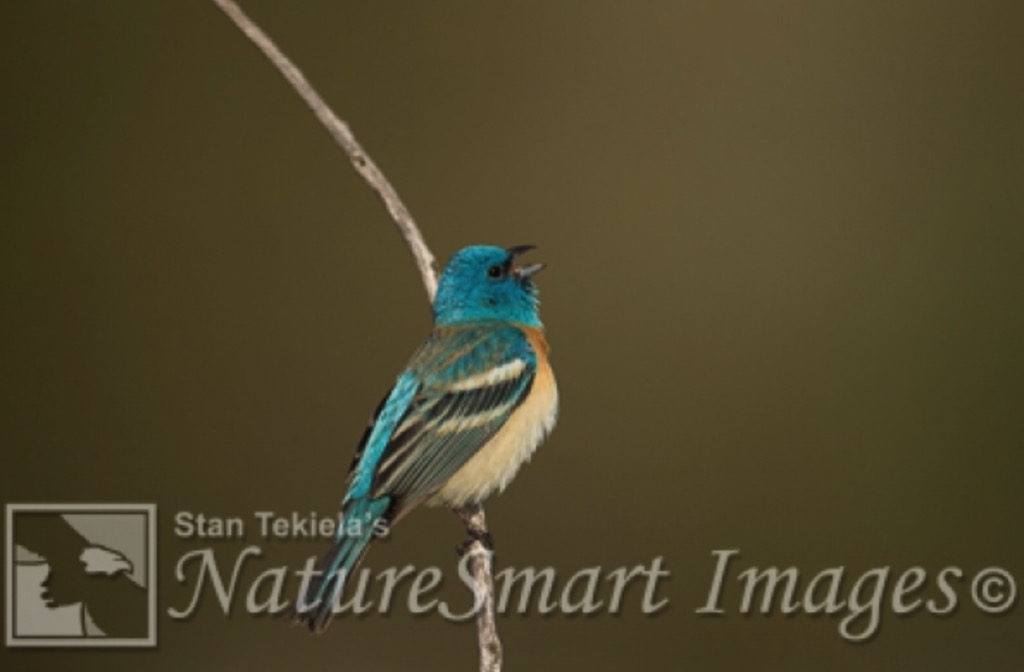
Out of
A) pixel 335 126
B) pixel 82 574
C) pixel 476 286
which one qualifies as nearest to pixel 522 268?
pixel 476 286

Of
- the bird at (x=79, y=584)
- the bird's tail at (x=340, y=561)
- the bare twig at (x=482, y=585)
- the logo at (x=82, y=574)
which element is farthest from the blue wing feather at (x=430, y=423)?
the bird at (x=79, y=584)

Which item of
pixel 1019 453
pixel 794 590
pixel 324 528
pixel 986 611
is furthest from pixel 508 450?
pixel 1019 453

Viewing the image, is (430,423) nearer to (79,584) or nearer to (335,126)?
(335,126)

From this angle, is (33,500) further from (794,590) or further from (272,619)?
A: (794,590)

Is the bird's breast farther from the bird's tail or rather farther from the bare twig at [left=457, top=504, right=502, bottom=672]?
the bird's tail

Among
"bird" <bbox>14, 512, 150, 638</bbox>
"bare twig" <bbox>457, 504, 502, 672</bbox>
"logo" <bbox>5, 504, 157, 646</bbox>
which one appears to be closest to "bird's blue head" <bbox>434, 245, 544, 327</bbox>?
"bare twig" <bbox>457, 504, 502, 672</bbox>

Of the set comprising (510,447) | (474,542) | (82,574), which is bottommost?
(474,542)
